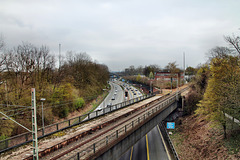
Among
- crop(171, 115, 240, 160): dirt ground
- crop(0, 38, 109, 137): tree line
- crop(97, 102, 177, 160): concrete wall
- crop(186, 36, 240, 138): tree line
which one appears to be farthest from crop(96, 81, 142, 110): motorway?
crop(186, 36, 240, 138): tree line

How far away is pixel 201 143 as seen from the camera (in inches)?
952

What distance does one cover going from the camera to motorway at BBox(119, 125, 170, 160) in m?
24.6

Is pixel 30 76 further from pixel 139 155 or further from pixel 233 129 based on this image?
pixel 233 129

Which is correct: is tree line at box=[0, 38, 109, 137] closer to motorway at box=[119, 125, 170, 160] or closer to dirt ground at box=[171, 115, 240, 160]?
motorway at box=[119, 125, 170, 160]

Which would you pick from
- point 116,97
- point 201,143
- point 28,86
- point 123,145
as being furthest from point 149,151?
point 116,97

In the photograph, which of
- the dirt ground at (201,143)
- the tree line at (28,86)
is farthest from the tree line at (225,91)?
the tree line at (28,86)

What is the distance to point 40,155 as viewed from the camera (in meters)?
12.4

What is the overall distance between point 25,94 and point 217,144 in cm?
3093

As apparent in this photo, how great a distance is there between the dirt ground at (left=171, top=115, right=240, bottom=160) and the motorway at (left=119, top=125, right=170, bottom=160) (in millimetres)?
2610

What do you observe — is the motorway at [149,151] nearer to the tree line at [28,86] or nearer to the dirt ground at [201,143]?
the dirt ground at [201,143]

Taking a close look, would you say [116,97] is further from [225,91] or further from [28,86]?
[225,91]

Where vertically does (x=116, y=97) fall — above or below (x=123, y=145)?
below

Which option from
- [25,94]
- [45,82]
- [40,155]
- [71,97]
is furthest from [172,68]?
[40,155]

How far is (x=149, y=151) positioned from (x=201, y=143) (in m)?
8.59
